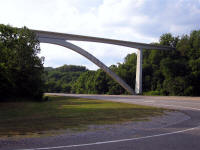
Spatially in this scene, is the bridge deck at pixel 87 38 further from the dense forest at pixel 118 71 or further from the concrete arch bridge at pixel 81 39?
the dense forest at pixel 118 71

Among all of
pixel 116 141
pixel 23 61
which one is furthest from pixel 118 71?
pixel 116 141

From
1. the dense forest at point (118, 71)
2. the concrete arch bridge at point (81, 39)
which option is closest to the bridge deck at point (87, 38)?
the concrete arch bridge at point (81, 39)

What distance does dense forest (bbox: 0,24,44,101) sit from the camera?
22.8 meters

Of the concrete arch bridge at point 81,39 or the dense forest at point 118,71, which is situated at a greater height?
the concrete arch bridge at point 81,39

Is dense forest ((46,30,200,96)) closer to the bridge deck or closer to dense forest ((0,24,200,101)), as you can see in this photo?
dense forest ((0,24,200,101))

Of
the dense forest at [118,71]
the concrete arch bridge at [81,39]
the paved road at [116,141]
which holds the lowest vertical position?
the paved road at [116,141]

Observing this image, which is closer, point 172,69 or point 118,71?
point 172,69

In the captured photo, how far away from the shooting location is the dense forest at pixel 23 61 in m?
22.8

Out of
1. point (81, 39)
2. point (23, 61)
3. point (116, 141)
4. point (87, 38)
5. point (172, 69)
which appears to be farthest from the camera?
point (172, 69)

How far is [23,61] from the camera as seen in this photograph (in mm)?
23406

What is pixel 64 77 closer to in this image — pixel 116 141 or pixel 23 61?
pixel 23 61

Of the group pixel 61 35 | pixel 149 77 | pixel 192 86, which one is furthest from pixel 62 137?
pixel 149 77

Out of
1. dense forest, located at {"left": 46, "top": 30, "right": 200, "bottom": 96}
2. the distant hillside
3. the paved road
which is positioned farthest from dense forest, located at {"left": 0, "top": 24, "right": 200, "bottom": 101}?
the paved road

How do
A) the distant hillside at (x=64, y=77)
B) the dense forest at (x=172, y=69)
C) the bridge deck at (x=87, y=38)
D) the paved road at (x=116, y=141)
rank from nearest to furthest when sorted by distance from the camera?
the paved road at (x=116, y=141) → the bridge deck at (x=87, y=38) → the dense forest at (x=172, y=69) → the distant hillside at (x=64, y=77)
